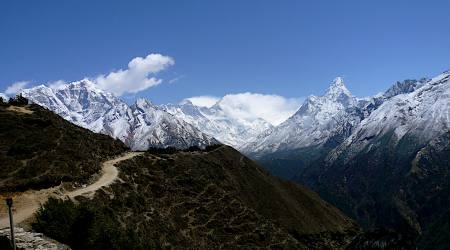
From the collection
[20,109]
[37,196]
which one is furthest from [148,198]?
[20,109]

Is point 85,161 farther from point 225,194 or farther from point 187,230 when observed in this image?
point 225,194

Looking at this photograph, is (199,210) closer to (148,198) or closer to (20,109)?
(148,198)

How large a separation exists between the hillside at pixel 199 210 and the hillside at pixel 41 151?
761 cm

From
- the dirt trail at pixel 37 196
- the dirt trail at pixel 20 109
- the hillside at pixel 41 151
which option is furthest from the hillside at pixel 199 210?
the dirt trail at pixel 20 109

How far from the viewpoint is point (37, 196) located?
7569cm

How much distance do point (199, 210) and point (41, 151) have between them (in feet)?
118

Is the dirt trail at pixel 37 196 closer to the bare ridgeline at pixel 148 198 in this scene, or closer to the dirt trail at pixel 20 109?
the bare ridgeline at pixel 148 198

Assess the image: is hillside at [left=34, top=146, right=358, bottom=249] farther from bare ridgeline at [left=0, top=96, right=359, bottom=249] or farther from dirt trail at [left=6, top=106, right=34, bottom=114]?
dirt trail at [left=6, top=106, right=34, bottom=114]

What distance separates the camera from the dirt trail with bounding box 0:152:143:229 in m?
63.5

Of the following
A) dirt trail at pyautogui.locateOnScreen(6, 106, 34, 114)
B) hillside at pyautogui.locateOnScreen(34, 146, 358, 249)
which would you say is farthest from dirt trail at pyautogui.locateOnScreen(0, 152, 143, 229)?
dirt trail at pyautogui.locateOnScreen(6, 106, 34, 114)

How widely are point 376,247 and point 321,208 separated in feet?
463

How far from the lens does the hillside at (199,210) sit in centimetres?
5390

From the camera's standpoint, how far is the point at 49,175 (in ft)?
278

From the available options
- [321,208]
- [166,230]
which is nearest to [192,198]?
[166,230]
